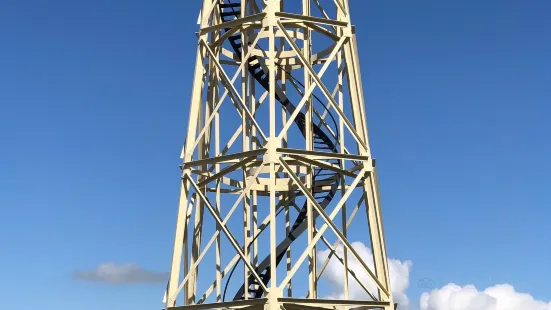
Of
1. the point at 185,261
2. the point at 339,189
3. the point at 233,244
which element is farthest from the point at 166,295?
the point at 339,189

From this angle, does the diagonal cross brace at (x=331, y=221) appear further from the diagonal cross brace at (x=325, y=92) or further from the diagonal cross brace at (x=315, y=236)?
the diagonal cross brace at (x=325, y=92)

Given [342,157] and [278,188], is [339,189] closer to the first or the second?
[278,188]

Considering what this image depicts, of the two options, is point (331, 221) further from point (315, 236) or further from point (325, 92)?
point (325, 92)

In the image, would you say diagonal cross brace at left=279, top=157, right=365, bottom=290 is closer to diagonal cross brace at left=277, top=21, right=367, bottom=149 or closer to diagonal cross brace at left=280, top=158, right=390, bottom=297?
diagonal cross brace at left=280, top=158, right=390, bottom=297

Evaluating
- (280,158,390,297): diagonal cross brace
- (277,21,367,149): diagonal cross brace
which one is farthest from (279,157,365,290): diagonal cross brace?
(277,21,367,149): diagonal cross brace

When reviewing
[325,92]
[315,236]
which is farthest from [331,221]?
[325,92]

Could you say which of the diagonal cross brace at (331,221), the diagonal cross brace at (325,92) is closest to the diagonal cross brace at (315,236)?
the diagonal cross brace at (331,221)

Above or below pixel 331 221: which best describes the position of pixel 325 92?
above

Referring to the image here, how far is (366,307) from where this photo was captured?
81.6 feet

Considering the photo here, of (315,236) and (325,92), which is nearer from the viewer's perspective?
(315,236)

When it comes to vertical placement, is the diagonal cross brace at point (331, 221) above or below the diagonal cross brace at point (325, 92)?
below

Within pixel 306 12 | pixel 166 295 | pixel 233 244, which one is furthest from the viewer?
pixel 306 12

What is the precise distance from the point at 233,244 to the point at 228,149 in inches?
252

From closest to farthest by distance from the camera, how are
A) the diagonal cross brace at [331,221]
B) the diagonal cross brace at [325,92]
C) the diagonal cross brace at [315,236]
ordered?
the diagonal cross brace at [315,236] → the diagonal cross brace at [331,221] → the diagonal cross brace at [325,92]
